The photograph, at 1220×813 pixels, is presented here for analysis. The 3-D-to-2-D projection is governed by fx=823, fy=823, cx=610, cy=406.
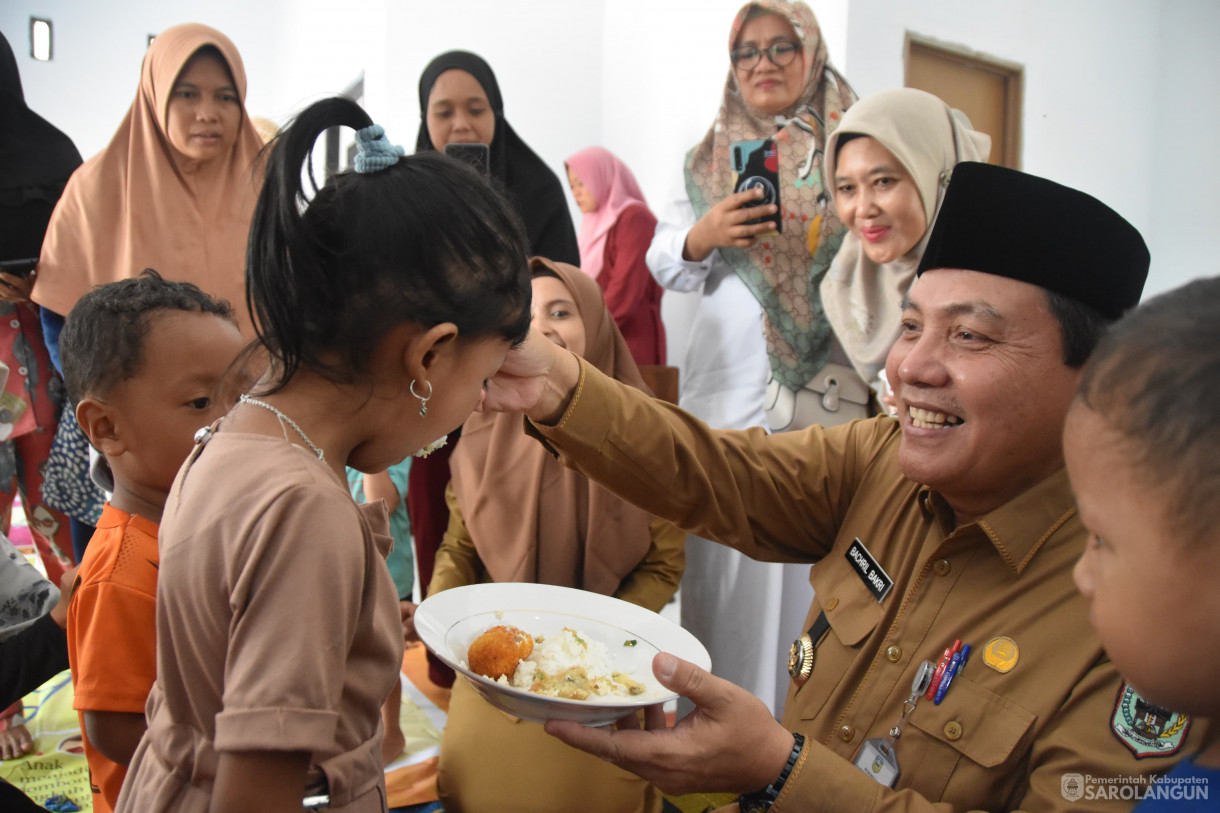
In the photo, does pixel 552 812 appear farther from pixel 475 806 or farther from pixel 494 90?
pixel 494 90

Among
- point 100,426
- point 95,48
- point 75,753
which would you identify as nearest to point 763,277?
point 100,426

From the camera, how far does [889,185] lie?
7.39ft

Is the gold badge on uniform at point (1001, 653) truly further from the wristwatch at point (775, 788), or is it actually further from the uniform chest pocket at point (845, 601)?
the wristwatch at point (775, 788)

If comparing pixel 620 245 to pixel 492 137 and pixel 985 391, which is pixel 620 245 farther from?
pixel 985 391

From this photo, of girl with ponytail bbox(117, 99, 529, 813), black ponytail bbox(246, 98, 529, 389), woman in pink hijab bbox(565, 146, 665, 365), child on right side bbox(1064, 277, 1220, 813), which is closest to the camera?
child on right side bbox(1064, 277, 1220, 813)

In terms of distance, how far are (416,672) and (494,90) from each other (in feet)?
7.51

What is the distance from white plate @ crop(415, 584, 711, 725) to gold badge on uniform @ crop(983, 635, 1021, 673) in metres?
0.40

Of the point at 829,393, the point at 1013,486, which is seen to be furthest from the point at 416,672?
the point at 1013,486

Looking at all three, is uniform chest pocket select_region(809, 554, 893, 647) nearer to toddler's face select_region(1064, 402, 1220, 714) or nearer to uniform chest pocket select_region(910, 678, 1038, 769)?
uniform chest pocket select_region(910, 678, 1038, 769)

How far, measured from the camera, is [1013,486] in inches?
51.3

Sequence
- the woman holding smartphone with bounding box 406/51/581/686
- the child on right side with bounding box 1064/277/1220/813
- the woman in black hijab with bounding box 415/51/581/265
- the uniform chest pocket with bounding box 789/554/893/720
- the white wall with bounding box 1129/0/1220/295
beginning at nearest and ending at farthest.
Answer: the child on right side with bounding box 1064/277/1220/813, the uniform chest pocket with bounding box 789/554/893/720, the woman holding smartphone with bounding box 406/51/581/686, the woman in black hijab with bounding box 415/51/581/265, the white wall with bounding box 1129/0/1220/295

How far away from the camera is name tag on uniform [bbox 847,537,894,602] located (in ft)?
4.43

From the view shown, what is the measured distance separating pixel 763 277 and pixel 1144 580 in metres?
2.09

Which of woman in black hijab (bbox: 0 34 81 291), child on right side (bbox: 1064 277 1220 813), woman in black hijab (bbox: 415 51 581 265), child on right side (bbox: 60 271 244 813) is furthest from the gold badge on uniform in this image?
woman in black hijab (bbox: 0 34 81 291)
